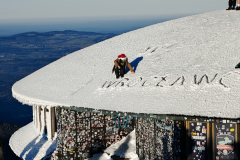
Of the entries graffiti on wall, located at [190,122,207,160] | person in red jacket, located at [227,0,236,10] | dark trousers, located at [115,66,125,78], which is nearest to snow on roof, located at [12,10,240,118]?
dark trousers, located at [115,66,125,78]

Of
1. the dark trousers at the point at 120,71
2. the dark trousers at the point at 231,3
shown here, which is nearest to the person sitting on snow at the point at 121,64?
the dark trousers at the point at 120,71

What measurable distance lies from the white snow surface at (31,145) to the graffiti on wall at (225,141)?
7984mm

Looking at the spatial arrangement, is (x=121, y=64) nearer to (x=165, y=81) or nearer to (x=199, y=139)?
(x=165, y=81)

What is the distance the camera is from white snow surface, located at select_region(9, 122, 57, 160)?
1493cm

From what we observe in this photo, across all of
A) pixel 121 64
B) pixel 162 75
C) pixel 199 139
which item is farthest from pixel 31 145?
pixel 199 139

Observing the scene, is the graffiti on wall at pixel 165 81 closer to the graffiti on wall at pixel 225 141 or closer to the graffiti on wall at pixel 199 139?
the graffiti on wall at pixel 225 141

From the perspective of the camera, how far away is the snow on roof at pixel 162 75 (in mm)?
9531

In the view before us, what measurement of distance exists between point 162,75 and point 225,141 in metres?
3.35

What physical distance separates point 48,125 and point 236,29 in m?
10.1

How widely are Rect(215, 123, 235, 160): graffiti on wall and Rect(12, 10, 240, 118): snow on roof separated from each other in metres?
0.76

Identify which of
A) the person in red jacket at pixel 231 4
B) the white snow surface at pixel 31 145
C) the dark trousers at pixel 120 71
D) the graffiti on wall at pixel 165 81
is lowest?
the white snow surface at pixel 31 145

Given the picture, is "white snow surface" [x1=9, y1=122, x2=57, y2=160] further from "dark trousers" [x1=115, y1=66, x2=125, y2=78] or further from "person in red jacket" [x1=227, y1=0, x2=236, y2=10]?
"person in red jacket" [x1=227, y1=0, x2=236, y2=10]

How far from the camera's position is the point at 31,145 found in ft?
53.0

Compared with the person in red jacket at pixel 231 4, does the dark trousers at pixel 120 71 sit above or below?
below
